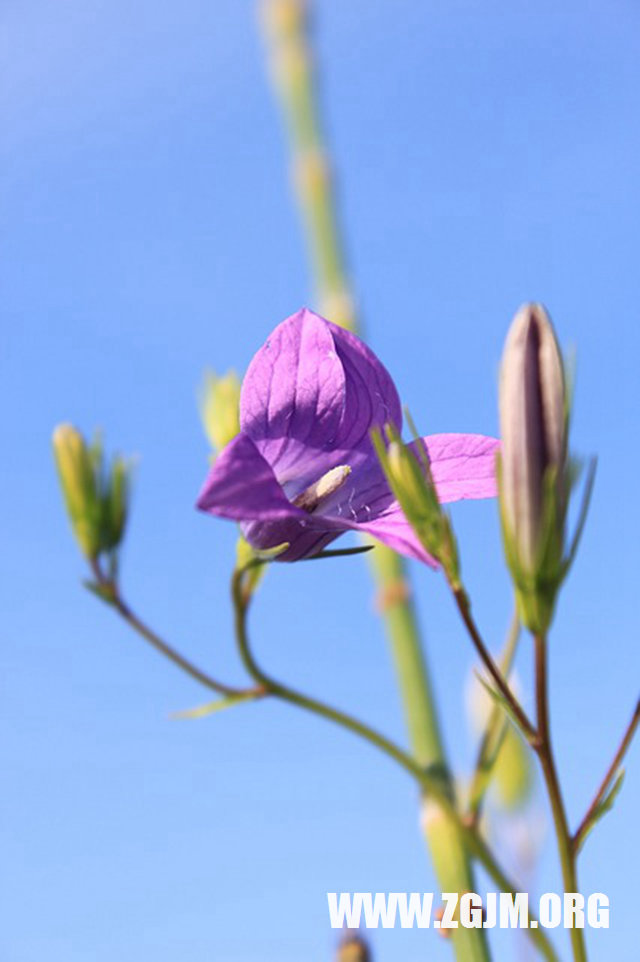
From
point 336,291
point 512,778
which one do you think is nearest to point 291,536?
point 512,778

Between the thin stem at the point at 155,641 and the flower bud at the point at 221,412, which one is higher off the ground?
the flower bud at the point at 221,412

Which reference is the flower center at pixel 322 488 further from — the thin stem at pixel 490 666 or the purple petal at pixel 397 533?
the thin stem at pixel 490 666

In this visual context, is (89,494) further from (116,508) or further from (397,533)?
(397,533)

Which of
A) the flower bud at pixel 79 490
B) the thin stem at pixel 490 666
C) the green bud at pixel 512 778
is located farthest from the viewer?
the green bud at pixel 512 778

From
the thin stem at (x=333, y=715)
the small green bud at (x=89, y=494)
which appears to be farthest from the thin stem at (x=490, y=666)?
the small green bud at (x=89, y=494)

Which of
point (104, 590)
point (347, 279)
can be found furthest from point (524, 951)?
point (347, 279)

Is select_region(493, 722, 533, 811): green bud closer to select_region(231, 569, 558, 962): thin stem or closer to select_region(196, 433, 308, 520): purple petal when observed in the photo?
select_region(231, 569, 558, 962): thin stem

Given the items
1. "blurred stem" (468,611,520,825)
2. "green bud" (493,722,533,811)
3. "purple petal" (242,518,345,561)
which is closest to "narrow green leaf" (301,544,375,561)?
"purple petal" (242,518,345,561)

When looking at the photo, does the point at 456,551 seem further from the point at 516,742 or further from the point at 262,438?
the point at 516,742
